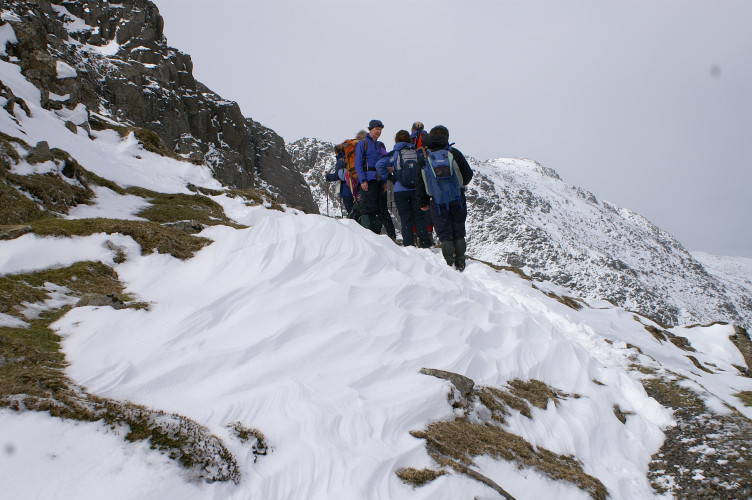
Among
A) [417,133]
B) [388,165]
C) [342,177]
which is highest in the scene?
[417,133]

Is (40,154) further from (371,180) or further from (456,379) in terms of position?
(456,379)

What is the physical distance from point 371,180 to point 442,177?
8.90 ft

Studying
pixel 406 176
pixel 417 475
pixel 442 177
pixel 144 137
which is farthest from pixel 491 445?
pixel 144 137

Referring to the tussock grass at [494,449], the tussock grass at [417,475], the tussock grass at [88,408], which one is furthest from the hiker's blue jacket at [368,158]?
the tussock grass at [417,475]

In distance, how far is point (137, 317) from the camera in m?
4.36

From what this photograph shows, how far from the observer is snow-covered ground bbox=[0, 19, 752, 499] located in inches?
93.9

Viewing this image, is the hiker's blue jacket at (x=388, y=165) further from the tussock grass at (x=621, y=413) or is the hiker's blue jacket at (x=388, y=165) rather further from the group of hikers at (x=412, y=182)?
the tussock grass at (x=621, y=413)

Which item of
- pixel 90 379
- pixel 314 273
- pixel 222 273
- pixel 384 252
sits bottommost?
pixel 90 379

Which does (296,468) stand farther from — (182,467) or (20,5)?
(20,5)

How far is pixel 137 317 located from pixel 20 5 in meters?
44.2

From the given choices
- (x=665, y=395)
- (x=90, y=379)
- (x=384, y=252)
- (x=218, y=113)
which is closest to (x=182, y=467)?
(x=90, y=379)

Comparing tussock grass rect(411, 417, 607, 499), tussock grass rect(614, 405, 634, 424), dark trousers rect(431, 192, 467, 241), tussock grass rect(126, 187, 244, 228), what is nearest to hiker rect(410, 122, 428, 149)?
dark trousers rect(431, 192, 467, 241)

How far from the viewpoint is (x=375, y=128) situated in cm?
1102

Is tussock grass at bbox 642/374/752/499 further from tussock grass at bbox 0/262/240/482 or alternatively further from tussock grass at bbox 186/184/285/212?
tussock grass at bbox 186/184/285/212
